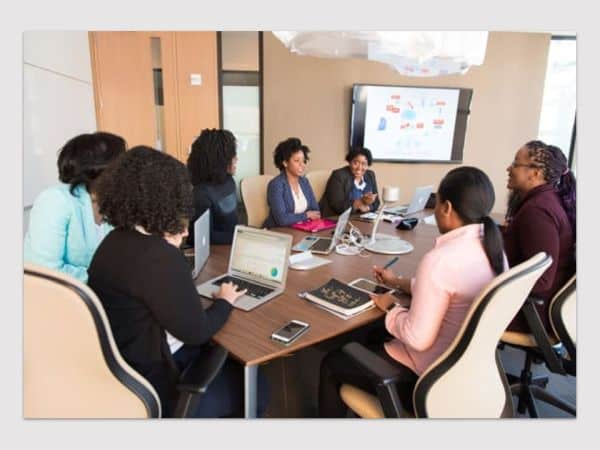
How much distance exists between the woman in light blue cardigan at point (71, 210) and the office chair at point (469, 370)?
3.73 feet

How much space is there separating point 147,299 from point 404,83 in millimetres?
3884

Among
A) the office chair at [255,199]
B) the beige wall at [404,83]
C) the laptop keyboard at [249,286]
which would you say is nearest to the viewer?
the laptop keyboard at [249,286]

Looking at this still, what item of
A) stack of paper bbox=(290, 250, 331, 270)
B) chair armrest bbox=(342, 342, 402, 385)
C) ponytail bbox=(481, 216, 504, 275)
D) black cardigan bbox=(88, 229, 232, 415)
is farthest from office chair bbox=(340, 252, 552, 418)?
stack of paper bbox=(290, 250, 331, 270)

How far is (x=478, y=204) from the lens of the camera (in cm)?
124

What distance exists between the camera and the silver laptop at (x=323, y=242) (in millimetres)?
2115

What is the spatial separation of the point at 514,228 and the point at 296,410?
1295mm

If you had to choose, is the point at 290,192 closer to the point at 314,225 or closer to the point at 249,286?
the point at 314,225

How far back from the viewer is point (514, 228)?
1.68m

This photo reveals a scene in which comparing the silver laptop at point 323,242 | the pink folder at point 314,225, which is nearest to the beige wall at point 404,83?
the pink folder at point 314,225

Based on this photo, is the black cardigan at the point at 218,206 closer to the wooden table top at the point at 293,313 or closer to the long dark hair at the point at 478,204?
the wooden table top at the point at 293,313

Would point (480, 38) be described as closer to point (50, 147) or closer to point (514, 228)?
point (514, 228)

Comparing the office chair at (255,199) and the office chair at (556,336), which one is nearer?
the office chair at (556,336)

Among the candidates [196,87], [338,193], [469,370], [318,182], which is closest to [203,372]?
[469,370]

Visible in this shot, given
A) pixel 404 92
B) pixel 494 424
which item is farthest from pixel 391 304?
pixel 404 92
